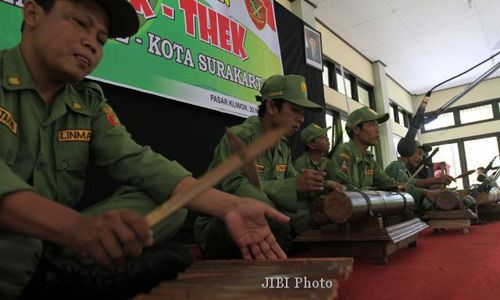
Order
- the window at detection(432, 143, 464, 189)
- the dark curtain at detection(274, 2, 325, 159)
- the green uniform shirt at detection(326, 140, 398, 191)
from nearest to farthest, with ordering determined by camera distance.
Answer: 1. the green uniform shirt at detection(326, 140, 398, 191)
2. the dark curtain at detection(274, 2, 325, 159)
3. the window at detection(432, 143, 464, 189)

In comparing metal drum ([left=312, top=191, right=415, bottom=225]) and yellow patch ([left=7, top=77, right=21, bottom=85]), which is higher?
yellow patch ([left=7, top=77, right=21, bottom=85])

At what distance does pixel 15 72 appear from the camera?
1.00 metres

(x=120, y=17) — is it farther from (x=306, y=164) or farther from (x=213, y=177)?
(x=306, y=164)

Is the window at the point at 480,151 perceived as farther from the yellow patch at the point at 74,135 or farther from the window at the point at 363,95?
the yellow patch at the point at 74,135

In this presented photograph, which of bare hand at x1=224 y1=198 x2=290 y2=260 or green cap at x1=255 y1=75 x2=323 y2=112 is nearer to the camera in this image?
bare hand at x1=224 y1=198 x2=290 y2=260

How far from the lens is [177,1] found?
2652mm

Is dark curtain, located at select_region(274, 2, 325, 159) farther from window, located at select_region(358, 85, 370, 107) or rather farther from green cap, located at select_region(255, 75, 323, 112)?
window, located at select_region(358, 85, 370, 107)

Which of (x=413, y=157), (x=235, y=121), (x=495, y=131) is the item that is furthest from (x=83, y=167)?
(x=495, y=131)

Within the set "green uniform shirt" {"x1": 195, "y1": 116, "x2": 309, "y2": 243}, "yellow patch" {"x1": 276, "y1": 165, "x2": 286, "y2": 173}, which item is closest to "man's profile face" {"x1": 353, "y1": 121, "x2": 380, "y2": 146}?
"green uniform shirt" {"x1": 195, "y1": 116, "x2": 309, "y2": 243}

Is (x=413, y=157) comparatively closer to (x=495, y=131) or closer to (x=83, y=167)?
(x=83, y=167)

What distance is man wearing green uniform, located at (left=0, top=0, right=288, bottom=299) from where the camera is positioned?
0.94 meters

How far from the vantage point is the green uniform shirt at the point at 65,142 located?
987mm

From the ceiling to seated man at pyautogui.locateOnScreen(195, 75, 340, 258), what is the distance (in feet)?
11.1

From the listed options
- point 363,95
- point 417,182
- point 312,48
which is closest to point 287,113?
point 417,182
